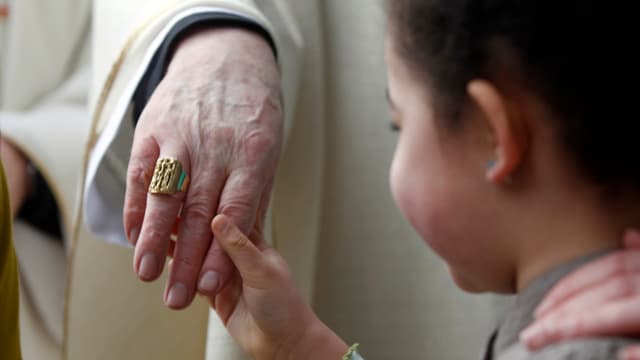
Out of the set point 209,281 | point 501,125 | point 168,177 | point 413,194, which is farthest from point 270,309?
point 501,125

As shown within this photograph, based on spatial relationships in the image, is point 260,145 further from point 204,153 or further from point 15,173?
point 15,173

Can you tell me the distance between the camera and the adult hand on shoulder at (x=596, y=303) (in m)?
0.79

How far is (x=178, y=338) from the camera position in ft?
5.53

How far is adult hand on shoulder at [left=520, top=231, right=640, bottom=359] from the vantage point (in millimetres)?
795

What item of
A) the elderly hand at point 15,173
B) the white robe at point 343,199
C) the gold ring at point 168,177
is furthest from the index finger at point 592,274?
the elderly hand at point 15,173

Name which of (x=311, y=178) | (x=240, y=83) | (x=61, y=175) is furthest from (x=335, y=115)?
(x=61, y=175)

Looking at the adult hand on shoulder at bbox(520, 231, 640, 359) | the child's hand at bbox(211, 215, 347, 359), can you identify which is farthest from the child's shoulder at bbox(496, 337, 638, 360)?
the child's hand at bbox(211, 215, 347, 359)

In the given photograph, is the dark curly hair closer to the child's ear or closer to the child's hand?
the child's ear

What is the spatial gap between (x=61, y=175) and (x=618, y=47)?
1602 mm

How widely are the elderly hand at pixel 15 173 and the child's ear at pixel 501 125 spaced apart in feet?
4.91

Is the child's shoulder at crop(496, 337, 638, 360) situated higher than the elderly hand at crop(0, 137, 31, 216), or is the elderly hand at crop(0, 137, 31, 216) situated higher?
the child's shoulder at crop(496, 337, 638, 360)

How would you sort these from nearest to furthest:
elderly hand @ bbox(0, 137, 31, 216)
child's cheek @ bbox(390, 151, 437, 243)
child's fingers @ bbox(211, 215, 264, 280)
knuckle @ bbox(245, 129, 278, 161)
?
child's cheek @ bbox(390, 151, 437, 243) < child's fingers @ bbox(211, 215, 264, 280) < knuckle @ bbox(245, 129, 278, 161) < elderly hand @ bbox(0, 137, 31, 216)

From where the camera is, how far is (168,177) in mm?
1188

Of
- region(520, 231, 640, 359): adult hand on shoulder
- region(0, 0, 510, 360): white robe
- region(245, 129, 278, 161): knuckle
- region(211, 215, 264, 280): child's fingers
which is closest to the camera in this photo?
region(520, 231, 640, 359): adult hand on shoulder
